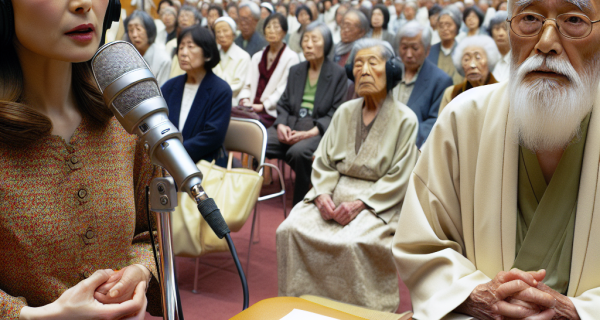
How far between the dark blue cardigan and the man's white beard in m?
2.19

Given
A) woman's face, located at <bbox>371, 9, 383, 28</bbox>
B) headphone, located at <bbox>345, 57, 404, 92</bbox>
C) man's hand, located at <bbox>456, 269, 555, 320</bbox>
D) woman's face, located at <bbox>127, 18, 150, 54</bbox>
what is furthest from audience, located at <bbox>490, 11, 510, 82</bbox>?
man's hand, located at <bbox>456, 269, 555, 320</bbox>

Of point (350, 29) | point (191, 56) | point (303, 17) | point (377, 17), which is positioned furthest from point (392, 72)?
point (303, 17)

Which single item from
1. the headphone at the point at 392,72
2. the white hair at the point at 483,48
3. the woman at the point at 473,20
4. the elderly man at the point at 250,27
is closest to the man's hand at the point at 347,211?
the headphone at the point at 392,72

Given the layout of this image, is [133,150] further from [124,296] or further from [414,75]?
[414,75]

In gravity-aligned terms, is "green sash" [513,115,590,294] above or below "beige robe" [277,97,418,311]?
above

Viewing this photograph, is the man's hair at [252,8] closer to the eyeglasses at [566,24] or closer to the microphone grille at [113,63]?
the eyeglasses at [566,24]

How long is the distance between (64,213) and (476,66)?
9.37 ft

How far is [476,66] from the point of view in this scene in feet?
10.9

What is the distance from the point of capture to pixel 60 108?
1092mm

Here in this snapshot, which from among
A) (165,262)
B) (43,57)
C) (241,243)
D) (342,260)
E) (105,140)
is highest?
(43,57)

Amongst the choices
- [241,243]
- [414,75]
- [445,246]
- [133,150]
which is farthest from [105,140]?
[414,75]

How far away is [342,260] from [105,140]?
1736 millimetres

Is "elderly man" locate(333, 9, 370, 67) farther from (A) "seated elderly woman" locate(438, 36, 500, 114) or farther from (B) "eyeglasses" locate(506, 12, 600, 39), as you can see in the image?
(B) "eyeglasses" locate(506, 12, 600, 39)

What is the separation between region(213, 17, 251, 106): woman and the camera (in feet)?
19.4
